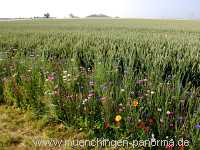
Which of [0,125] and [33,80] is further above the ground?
[33,80]

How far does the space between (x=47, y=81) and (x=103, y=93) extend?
1193 millimetres

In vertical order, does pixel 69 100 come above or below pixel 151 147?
above

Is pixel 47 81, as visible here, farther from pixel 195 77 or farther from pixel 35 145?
pixel 195 77

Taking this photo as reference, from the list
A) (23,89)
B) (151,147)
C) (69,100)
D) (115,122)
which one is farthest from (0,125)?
(151,147)

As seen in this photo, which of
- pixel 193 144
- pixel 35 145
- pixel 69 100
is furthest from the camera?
pixel 69 100

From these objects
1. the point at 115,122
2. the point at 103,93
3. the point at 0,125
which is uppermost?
the point at 103,93

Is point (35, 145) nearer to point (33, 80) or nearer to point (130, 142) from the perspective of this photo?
point (130, 142)

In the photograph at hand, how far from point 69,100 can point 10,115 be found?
1.29 metres

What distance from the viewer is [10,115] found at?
17.3 ft

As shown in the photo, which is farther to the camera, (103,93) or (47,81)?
(47,81)

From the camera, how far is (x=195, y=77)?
18.8ft

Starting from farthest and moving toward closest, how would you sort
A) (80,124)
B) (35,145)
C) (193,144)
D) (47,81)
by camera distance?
1. (47,81)
2. (80,124)
3. (35,145)
4. (193,144)

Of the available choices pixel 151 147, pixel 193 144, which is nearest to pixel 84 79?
pixel 151 147

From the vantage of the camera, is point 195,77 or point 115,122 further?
point 195,77
